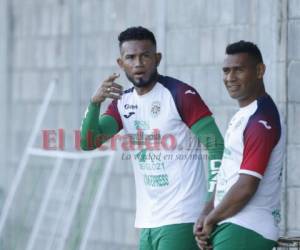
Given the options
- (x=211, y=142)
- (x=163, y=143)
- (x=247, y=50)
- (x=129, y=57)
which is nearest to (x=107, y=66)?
(x=129, y=57)

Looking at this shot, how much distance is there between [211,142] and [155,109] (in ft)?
1.30

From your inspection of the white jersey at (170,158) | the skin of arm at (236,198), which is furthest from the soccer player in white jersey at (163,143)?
the skin of arm at (236,198)

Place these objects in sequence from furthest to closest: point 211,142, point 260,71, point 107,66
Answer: point 107,66
point 211,142
point 260,71

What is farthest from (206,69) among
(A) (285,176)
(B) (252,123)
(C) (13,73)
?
(B) (252,123)

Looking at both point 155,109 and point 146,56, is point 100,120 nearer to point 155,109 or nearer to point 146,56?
point 155,109

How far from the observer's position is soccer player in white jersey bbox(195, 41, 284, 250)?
17.1 ft

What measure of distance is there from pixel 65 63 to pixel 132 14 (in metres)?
0.82

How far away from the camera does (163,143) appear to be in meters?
6.05

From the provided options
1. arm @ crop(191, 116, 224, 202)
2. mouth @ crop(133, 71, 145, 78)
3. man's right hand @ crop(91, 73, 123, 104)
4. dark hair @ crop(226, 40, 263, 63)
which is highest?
dark hair @ crop(226, 40, 263, 63)

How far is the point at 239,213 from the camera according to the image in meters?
5.27

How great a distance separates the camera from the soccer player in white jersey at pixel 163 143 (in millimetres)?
5988

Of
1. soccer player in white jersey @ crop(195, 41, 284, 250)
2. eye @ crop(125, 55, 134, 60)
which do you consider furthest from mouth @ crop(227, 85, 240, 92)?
eye @ crop(125, 55, 134, 60)

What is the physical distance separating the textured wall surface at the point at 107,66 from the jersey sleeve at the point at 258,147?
7.93 ft

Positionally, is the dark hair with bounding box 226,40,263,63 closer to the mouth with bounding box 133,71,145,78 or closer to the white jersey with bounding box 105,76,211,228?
the white jersey with bounding box 105,76,211,228
